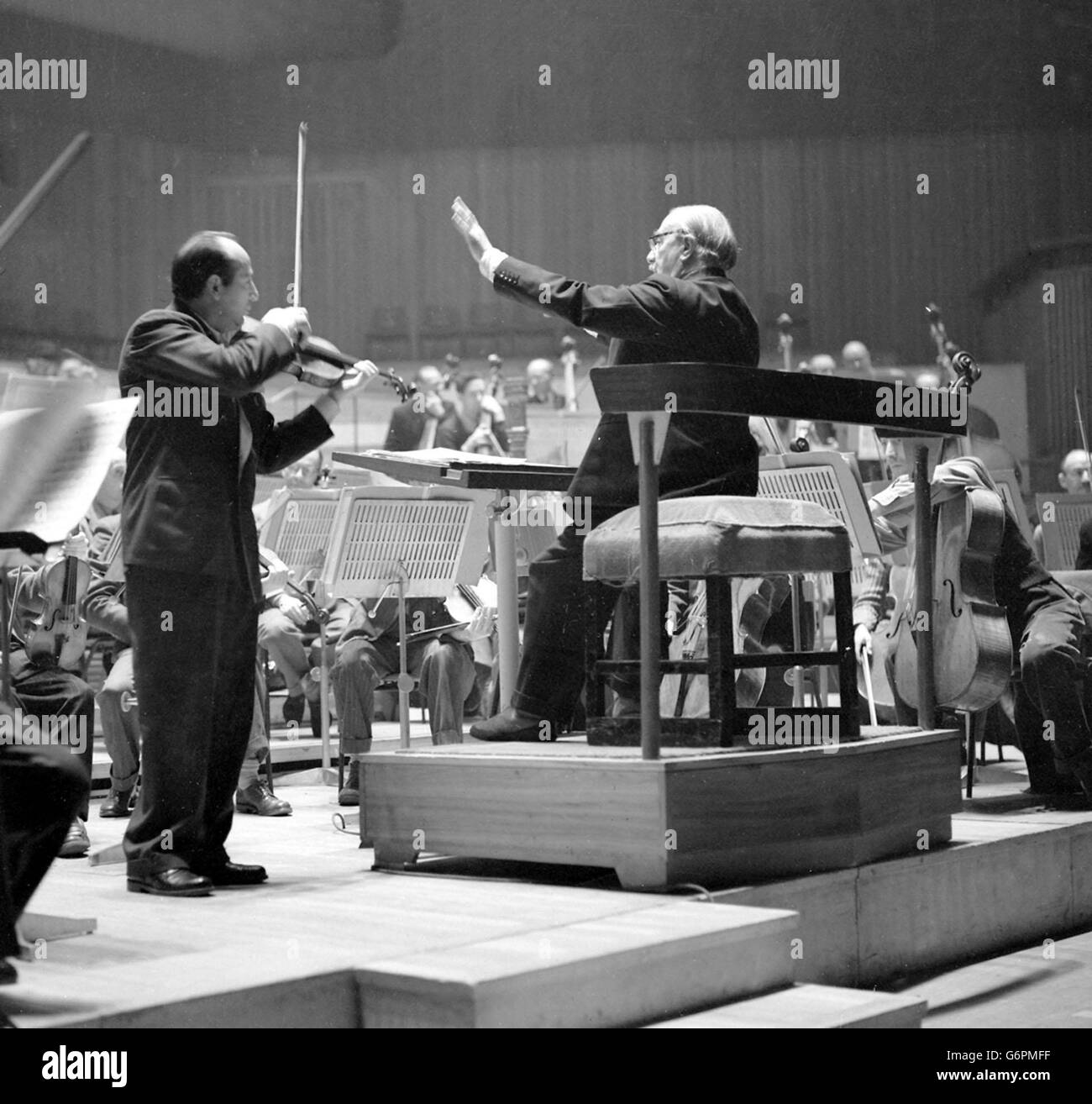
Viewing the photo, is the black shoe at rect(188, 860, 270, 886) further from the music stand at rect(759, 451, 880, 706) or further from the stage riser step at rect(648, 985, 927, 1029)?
the music stand at rect(759, 451, 880, 706)

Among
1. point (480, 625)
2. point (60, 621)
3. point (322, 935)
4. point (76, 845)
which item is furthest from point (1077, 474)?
point (322, 935)

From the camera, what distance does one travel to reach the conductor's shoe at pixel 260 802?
4.90 meters

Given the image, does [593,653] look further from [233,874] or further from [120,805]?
[120,805]

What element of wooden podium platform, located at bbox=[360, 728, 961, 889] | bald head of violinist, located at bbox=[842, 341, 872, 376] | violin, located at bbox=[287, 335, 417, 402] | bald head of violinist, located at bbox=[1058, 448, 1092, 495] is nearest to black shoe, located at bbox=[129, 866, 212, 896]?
wooden podium platform, located at bbox=[360, 728, 961, 889]

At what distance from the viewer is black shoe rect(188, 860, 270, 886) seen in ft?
10.9

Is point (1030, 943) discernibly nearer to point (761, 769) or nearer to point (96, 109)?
point (761, 769)

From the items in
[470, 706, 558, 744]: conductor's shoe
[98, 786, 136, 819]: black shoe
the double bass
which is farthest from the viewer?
[98, 786, 136, 819]: black shoe

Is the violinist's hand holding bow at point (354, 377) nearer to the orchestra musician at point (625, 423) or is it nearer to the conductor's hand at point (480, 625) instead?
the orchestra musician at point (625, 423)

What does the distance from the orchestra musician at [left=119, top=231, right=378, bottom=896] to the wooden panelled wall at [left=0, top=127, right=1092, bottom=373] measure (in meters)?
8.36

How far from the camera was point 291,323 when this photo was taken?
3322 mm

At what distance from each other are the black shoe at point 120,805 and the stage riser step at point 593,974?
2.76 metres

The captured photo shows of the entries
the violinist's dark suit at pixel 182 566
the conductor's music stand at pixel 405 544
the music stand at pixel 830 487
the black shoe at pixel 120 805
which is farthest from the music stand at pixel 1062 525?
the violinist's dark suit at pixel 182 566

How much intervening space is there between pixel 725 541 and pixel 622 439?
578 mm
